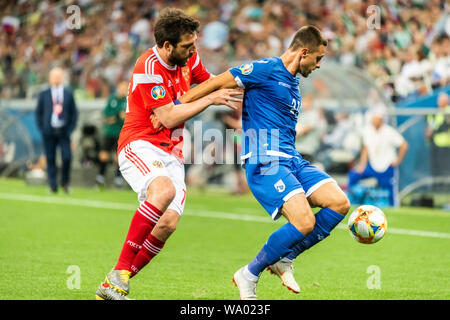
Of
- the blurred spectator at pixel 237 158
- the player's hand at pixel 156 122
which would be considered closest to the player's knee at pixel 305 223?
the player's hand at pixel 156 122

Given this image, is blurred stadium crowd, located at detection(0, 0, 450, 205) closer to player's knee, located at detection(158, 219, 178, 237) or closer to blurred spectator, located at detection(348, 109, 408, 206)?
blurred spectator, located at detection(348, 109, 408, 206)

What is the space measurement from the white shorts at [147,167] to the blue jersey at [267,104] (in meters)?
0.64

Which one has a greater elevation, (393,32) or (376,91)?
(393,32)

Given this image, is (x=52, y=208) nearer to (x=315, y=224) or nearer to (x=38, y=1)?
(x=315, y=224)

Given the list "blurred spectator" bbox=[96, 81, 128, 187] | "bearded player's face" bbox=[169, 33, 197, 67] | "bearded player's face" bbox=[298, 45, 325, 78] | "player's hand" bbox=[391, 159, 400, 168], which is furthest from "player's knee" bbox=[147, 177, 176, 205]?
"blurred spectator" bbox=[96, 81, 128, 187]

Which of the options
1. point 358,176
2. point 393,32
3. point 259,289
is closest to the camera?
point 259,289

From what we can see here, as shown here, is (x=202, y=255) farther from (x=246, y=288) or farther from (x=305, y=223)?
(x=305, y=223)

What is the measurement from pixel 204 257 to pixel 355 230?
8.19 ft

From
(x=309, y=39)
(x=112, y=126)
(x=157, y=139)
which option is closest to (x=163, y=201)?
(x=157, y=139)

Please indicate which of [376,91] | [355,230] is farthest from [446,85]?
[355,230]

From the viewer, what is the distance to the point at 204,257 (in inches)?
372

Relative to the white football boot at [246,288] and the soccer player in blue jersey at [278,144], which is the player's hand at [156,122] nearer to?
the soccer player in blue jersey at [278,144]

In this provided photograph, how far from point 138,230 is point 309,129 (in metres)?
10.1

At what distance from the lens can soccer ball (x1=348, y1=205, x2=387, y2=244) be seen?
742cm
